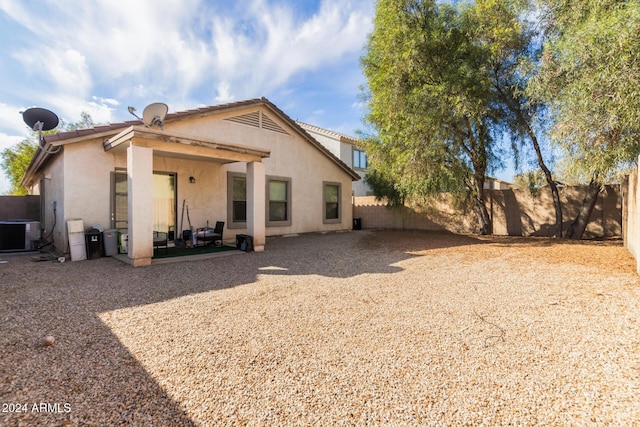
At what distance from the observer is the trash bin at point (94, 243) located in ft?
22.4

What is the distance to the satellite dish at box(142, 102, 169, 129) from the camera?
7.00 m

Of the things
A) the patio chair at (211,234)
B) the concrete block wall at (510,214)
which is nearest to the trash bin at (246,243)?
the patio chair at (211,234)

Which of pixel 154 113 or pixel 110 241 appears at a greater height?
pixel 154 113

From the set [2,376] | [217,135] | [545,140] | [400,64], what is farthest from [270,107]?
[2,376]

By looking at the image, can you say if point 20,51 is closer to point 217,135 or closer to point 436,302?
point 217,135

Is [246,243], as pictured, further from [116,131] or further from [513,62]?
[513,62]

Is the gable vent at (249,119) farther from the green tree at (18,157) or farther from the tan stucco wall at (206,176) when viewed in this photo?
the green tree at (18,157)

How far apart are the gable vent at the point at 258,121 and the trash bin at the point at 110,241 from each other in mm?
4981

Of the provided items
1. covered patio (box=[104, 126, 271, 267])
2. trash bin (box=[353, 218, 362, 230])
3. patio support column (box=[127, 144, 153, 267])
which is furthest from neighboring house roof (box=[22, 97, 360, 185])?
trash bin (box=[353, 218, 362, 230])

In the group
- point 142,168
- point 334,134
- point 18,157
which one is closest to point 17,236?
point 142,168

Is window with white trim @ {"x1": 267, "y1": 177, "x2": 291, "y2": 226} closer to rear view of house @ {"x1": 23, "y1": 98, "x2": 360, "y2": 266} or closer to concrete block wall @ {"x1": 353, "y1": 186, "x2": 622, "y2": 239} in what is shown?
rear view of house @ {"x1": 23, "y1": 98, "x2": 360, "y2": 266}

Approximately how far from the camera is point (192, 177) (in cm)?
897

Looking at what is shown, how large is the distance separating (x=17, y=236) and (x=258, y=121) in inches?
307

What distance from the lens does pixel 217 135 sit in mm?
9633
